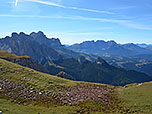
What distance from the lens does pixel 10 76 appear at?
4681 centimetres

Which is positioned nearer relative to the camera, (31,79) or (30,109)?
(30,109)

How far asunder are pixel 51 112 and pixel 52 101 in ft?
18.2

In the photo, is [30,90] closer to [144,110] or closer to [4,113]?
[4,113]

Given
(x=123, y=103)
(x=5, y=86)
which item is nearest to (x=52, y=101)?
(x=5, y=86)

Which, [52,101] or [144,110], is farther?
[52,101]

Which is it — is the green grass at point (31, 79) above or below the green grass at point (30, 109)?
above

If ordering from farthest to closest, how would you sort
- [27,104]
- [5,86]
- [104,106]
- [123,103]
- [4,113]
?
1. [5,86]
2. [123,103]
3. [104,106]
4. [27,104]
5. [4,113]

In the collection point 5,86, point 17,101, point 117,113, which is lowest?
point 117,113

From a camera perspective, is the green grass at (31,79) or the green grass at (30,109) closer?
the green grass at (30,109)

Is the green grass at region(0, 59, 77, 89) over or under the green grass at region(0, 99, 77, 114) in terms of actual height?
over

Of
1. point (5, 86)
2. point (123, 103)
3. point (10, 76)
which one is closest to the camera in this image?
point (123, 103)

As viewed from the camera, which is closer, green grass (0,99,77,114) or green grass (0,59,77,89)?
green grass (0,99,77,114)

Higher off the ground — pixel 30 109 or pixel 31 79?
pixel 31 79

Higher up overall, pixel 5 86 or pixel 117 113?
pixel 5 86
